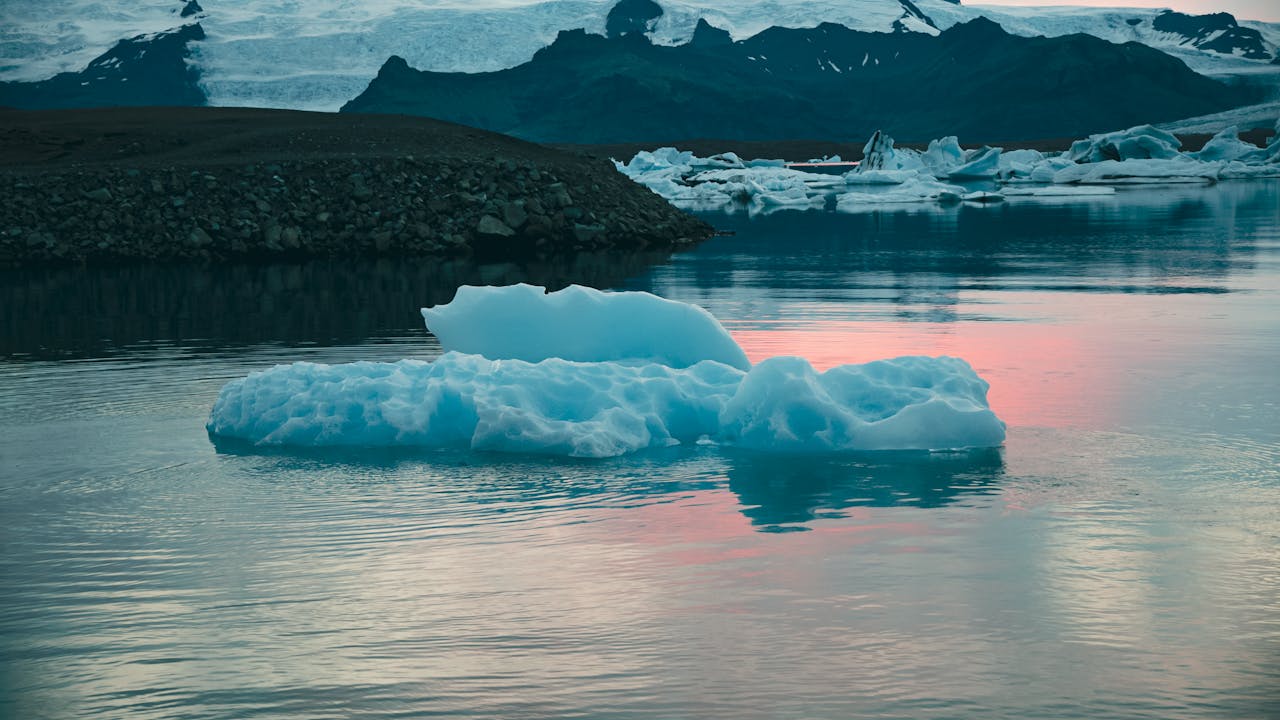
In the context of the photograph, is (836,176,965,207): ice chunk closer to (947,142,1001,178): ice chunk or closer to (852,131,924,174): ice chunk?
(947,142,1001,178): ice chunk

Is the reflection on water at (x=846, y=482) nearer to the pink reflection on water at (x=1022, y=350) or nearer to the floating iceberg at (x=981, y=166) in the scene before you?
the pink reflection on water at (x=1022, y=350)

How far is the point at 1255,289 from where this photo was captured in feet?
82.8

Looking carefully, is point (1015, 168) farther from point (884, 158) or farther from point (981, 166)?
point (884, 158)

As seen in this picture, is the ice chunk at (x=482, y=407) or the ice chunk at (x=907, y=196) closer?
the ice chunk at (x=482, y=407)

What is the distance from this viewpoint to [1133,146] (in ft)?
308

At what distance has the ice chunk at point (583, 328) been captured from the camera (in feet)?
→ 46.9

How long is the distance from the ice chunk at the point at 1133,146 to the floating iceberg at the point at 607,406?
8683cm

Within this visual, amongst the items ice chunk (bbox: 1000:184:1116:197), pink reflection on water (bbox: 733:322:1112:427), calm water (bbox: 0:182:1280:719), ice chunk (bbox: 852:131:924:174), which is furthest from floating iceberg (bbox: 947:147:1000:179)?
calm water (bbox: 0:182:1280:719)

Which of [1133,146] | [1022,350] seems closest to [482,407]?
[1022,350]

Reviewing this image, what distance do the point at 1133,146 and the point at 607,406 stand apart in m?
89.3

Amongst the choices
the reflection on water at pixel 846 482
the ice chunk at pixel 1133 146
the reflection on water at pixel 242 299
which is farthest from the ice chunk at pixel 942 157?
the reflection on water at pixel 846 482

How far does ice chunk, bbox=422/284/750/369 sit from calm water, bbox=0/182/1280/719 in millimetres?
2492

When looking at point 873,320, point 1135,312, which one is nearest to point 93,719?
point 873,320

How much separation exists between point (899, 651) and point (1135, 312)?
55.1ft
